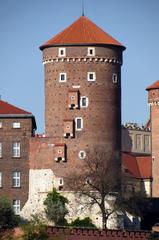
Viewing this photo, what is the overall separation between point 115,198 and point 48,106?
7863 mm

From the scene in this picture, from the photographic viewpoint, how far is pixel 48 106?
124m

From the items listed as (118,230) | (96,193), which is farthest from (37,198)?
(118,230)

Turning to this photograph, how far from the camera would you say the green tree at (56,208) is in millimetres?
120812

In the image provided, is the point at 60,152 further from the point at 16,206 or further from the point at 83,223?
the point at 83,223

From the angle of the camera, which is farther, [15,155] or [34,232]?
[15,155]

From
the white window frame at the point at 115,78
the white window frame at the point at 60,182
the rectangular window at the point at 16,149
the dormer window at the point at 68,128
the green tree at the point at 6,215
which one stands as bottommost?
the green tree at the point at 6,215

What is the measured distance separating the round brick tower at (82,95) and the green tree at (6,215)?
5.54 metres

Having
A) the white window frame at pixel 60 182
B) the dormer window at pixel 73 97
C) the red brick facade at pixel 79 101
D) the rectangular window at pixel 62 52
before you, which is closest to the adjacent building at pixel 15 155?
the red brick facade at pixel 79 101

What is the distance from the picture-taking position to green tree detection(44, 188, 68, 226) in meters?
121

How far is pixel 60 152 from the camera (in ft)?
402

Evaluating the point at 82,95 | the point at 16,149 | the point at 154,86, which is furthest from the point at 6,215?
the point at 154,86

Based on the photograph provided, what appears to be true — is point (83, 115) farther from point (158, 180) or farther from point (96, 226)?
point (158, 180)

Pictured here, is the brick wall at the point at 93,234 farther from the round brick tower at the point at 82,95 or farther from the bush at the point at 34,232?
the round brick tower at the point at 82,95

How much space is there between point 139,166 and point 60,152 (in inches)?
879
